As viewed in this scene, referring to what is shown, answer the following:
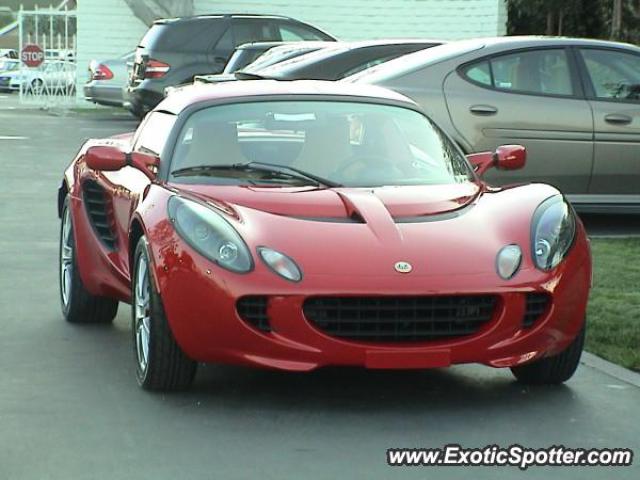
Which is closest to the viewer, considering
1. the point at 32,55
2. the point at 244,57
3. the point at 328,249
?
the point at 328,249

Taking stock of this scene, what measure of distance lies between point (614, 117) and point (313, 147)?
5762mm

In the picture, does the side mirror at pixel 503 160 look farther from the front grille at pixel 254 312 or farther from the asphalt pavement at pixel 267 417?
the front grille at pixel 254 312

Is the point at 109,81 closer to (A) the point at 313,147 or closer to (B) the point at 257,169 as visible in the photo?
(A) the point at 313,147

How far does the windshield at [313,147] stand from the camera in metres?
7.43

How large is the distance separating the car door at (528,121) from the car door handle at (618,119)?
0.51 ft

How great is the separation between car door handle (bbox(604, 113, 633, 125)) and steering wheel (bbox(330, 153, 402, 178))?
5.53 m

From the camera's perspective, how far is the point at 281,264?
6.45 meters

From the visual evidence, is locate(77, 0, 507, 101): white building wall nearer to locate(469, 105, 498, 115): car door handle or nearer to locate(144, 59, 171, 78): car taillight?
locate(144, 59, 171, 78): car taillight

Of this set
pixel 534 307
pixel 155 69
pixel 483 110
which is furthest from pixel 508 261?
pixel 155 69

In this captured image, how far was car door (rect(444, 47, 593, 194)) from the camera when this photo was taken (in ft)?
41.7

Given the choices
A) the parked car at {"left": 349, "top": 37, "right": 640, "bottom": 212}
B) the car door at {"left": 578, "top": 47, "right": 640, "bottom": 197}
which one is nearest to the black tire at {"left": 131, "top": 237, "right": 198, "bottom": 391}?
the parked car at {"left": 349, "top": 37, "right": 640, "bottom": 212}

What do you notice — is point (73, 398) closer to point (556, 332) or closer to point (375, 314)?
point (375, 314)

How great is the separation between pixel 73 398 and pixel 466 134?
21.0 feet

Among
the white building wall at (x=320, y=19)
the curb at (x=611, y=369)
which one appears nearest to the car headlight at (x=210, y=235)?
Result: the curb at (x=611, y=369)
